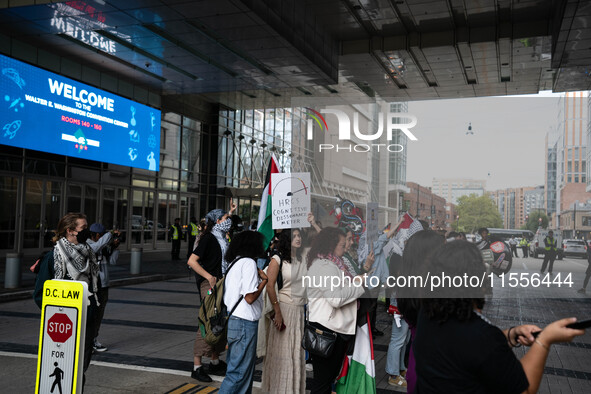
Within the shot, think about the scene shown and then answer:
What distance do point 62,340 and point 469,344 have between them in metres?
3.10

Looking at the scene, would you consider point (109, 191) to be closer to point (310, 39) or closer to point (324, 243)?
point (310, 39)

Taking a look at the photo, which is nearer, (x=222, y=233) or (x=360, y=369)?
(x=360, y=369)

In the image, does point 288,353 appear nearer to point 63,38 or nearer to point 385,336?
point 385,336

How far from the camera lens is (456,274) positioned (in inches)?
94.3

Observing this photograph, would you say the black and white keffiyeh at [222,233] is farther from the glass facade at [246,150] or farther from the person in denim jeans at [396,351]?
the glass facade at [246,150]

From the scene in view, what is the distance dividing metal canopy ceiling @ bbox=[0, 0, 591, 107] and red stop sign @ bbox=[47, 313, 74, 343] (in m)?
10.5

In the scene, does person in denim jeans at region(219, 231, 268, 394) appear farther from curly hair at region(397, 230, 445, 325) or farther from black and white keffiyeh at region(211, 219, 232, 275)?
curly hair at region(397, 230, 445, 325)

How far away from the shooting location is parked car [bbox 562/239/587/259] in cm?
259

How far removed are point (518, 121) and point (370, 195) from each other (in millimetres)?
884

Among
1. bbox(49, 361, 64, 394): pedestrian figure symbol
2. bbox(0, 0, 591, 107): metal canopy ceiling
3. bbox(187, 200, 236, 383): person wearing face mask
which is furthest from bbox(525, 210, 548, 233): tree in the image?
bbox(0, 0, 591, 107): metal canopy ceiling

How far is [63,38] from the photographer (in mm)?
17297

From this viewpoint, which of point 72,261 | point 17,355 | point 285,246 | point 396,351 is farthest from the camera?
point 17,355

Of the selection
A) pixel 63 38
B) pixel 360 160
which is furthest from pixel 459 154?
pixel 63 38

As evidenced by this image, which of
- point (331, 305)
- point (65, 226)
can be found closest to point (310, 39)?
point (65, 226)
